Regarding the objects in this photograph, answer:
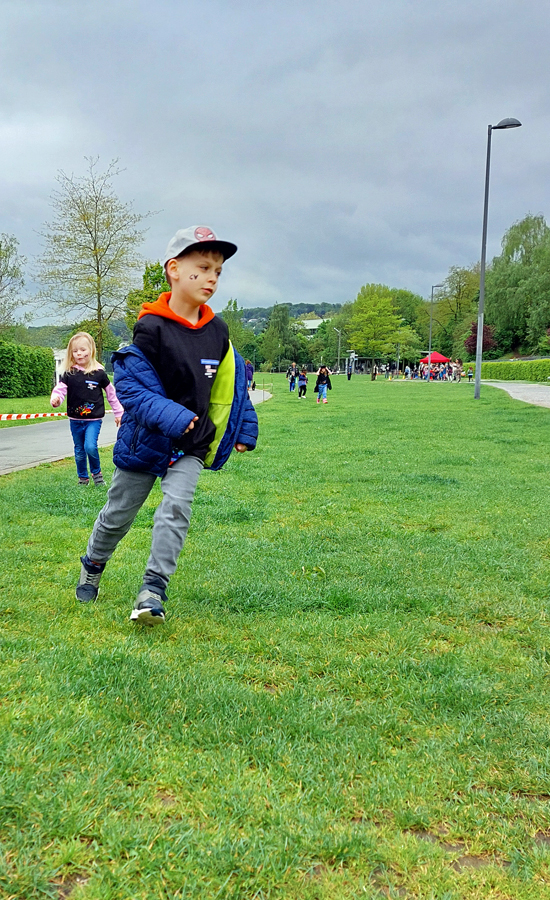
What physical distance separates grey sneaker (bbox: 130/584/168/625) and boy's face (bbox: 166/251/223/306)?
4.84ft

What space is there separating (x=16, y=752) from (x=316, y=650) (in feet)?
4.81

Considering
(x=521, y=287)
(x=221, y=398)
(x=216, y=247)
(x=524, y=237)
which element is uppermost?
(x=524, y=237)

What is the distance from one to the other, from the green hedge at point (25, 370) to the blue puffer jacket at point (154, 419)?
87.6ft

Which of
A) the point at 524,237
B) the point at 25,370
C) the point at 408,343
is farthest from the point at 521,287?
the point at 25,370

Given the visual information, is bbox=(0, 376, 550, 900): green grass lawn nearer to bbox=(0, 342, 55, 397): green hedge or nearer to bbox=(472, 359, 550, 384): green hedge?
bbox=(0, 342, 55, 397): green hedge

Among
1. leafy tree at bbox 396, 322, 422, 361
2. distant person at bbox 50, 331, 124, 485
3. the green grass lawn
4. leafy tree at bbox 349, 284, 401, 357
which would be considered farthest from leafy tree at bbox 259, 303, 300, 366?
the green grass lawn

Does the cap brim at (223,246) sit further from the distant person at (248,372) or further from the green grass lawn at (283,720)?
the green grass lawn at (283,720)

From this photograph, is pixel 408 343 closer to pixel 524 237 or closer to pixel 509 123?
pixel 524 237

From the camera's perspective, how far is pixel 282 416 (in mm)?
20078

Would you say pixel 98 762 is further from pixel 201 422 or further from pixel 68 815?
pixel 201 422

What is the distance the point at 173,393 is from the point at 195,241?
76 centimetres

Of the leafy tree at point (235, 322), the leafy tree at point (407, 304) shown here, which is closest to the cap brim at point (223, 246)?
the leafy tree at point (235, 322)

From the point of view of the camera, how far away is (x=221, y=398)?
354cm

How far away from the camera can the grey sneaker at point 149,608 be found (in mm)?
3271
